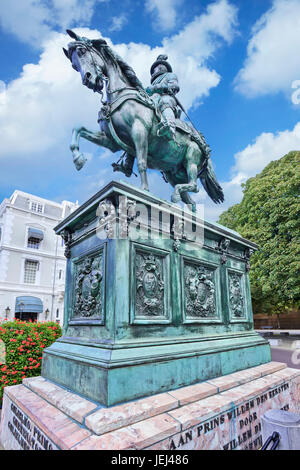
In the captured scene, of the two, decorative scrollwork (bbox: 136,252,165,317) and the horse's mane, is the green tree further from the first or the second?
the horse's mane

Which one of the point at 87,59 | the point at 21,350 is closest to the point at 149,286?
the point at 87,59

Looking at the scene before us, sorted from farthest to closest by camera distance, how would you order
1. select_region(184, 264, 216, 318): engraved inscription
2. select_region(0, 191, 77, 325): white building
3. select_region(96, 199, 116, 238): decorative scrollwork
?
select_region(0, 191, 77, 325): white building, select_region(184, 264, 216, 318): engraved inscription, select_region(96, 199, 116, 238): decorative scrollwork

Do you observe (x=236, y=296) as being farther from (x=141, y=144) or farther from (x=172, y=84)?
(x=172, y=84)

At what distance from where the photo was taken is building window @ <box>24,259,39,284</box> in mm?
29114

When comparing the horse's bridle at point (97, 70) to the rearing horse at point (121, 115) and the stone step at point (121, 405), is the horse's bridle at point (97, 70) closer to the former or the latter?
the rearing horse at point (121, 115)

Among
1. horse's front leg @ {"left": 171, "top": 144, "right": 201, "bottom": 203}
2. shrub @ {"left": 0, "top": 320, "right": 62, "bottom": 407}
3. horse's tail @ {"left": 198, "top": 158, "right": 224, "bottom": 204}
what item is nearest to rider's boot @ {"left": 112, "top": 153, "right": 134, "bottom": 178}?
horse's front leg @ {"left": 171, "top": 144, "right": 201, "bottom": 203}

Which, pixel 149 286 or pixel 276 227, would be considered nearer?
pixel 149 286

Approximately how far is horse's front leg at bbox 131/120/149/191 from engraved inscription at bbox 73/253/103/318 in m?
1.51

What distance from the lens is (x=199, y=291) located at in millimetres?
4480

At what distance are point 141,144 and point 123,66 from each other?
4.90 feet

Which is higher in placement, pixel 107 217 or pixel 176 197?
pixel 176 197

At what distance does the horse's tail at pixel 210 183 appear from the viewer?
20.5 feet
